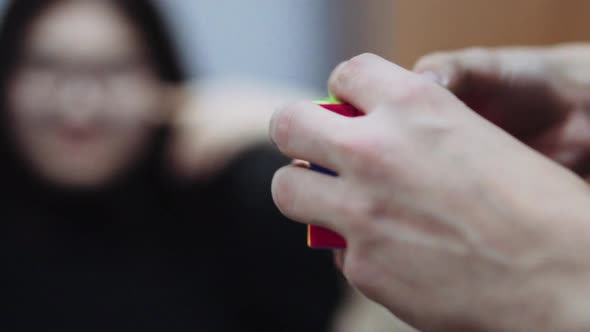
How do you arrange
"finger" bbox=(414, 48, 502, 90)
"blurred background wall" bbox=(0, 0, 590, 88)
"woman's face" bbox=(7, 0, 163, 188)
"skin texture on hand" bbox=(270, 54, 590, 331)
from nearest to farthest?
"skin texture on hand" bbox=(270, 54, 590, 331), "finger" bbox=(414, 48, 502, 90), "woman's face" bbox=(7, 0, 163, 188), "blurred background wall" bbox=(0, 0, 590, 88)

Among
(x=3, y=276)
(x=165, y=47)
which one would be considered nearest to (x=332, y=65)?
(x=165, y=47)

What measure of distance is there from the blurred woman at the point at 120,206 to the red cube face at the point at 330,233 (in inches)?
33.5

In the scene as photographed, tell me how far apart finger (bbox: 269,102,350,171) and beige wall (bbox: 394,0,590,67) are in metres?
0.86

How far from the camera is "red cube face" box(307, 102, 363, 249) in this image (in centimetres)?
42

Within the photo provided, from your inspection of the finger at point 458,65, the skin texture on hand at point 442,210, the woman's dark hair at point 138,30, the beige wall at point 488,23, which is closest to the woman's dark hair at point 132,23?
the woman's dark hair at point 138,30

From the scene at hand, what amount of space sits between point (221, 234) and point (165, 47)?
1.32 feet

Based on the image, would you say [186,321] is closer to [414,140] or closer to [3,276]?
[3,276]

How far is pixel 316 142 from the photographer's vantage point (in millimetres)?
400

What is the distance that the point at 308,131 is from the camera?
1.32ft

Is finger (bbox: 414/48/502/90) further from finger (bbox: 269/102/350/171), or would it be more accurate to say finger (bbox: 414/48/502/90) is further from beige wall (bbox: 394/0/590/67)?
beige wall (bbox: 394/0/590/67)

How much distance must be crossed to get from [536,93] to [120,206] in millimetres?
902

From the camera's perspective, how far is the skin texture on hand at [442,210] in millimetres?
345

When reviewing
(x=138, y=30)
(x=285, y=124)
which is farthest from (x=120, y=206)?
(x=285, y=124)

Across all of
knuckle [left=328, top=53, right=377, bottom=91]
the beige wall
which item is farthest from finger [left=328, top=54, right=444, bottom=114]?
the beige wall
